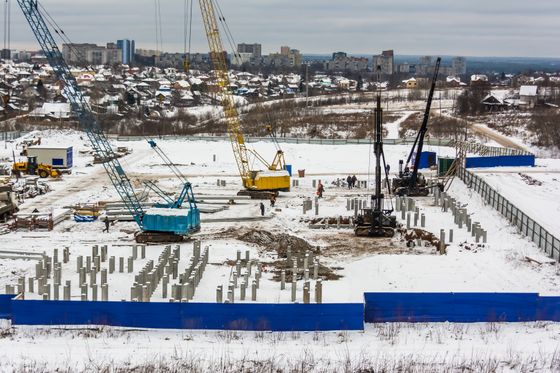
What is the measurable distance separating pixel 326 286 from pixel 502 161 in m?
36.0

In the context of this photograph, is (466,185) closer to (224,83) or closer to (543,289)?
(224,83)

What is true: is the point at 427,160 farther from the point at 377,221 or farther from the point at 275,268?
the point at 275,268

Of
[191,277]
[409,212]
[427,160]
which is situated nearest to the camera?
[191,277]

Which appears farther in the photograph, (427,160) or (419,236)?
(427,160)

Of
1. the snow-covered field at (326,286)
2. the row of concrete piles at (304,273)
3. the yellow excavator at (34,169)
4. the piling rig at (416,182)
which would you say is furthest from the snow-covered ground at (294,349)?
the yellow excavator at (34,169)

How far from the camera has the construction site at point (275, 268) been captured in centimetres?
2170

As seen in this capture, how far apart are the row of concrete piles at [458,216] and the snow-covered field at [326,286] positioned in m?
0.45

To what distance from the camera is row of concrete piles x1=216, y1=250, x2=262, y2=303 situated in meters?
25.5

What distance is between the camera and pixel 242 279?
28.9 meters

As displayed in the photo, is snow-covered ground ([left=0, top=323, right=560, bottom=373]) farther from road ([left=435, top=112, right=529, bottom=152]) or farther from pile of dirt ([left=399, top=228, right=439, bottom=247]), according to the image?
road ([left=435, top=112, right=529, bottom=152])

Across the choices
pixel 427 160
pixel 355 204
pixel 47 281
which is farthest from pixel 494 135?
pixel 47 281

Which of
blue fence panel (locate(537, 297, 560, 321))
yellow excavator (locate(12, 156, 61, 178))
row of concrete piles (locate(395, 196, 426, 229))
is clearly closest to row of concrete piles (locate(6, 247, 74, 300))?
blue fence panel (locate(537, 297, 560, 321))

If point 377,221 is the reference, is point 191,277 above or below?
below

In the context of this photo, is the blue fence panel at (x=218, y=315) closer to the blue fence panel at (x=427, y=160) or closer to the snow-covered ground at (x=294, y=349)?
the snow-covered ground at (x=294, y=349)
